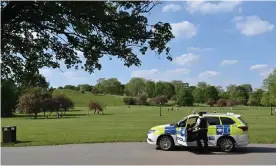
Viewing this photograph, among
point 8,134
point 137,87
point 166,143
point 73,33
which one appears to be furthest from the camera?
point 137,87

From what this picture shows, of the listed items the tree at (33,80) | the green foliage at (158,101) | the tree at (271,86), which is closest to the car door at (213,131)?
the tree at (33,80)

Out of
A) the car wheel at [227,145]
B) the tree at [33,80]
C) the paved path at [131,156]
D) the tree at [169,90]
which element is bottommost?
the paved path at [131,156]

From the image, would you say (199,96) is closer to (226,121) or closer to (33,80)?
(226,121)

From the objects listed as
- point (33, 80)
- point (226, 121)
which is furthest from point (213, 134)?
point (33, 80)

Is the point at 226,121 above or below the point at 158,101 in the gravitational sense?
below

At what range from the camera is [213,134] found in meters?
16.4

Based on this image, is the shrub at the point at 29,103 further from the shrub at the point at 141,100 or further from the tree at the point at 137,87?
the tree at the point at 137,87

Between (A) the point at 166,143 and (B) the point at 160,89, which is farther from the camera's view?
(B) the point at 160,89

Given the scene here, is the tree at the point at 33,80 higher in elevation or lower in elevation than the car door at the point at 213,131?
higher

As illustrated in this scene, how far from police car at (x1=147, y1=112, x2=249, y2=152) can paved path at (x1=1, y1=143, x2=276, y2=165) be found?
0.41 metres

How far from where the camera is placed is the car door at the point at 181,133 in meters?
16.3

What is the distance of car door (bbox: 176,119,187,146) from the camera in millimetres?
16281

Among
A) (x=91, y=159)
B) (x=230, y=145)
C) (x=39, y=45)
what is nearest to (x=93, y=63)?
(x=39, y=45)

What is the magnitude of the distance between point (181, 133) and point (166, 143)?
32.9 inches
